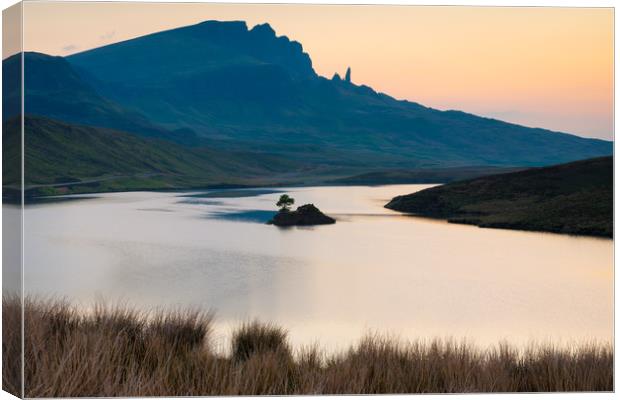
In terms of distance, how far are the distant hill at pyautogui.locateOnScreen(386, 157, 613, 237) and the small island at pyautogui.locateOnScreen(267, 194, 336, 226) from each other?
192cm

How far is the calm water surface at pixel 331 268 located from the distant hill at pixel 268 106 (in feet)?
4.95

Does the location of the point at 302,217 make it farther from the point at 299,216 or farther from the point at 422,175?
the point at 422,175

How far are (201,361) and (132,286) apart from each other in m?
6.08

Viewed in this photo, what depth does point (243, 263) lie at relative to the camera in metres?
15.6

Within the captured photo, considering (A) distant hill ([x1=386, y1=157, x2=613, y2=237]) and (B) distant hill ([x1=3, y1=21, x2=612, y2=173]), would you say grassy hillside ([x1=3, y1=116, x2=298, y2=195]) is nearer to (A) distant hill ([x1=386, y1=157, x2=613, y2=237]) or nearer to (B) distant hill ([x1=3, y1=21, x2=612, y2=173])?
(B) distant hill ([x1=3, y1=21, x2=612, y2=173])

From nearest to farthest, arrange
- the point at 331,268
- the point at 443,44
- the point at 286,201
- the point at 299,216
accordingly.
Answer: the point at 443,44
the point at 331,268
the point at 286,201
the point at 299,216

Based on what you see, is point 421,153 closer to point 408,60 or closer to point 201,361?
point 408,60

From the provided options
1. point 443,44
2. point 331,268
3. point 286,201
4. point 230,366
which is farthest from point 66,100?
point 230,366

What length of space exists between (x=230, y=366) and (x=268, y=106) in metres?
12.4

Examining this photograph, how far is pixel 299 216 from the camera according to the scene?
20031 mm

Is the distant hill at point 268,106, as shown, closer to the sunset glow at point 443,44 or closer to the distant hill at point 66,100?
the distant hill at point 66,100

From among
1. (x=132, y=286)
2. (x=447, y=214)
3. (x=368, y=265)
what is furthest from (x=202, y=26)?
(x=447, y=214)

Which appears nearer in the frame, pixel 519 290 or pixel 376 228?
pixel 519 290

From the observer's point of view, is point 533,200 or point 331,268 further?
point 533,200
